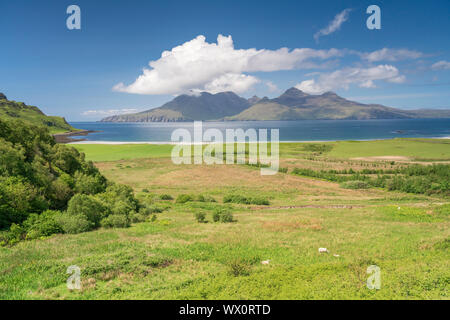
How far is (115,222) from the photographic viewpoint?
21.9m

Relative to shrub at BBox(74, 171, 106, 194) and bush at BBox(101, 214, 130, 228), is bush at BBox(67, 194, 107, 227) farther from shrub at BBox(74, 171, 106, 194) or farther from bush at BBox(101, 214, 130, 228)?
shrub at BBox(74, 171, 106, 194)

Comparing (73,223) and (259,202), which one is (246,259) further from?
(259,202)

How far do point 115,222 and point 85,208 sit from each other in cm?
259

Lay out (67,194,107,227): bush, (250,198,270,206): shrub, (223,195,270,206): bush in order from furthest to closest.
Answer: (223,195,270,206): bush < (250,198,270,206): shrub < (67,194,107,227): bush

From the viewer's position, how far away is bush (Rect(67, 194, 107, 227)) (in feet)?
68.1

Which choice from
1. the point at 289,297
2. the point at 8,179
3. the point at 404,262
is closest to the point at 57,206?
the point at 8,179

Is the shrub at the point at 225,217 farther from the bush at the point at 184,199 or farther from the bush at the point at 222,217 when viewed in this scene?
the bush at the point at 184,199

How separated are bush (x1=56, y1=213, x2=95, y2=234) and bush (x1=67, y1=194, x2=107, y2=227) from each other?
533 millimetres

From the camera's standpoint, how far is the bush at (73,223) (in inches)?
750

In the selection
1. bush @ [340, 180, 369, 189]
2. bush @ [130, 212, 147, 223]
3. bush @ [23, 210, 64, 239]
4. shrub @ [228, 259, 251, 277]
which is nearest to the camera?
shrub @ [228, 259, 251, 277]

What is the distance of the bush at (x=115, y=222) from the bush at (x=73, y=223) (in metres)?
1.47

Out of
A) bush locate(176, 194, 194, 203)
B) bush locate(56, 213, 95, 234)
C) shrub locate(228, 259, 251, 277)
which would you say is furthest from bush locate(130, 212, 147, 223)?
shrub locate(228, 259, 251, 277)
